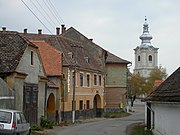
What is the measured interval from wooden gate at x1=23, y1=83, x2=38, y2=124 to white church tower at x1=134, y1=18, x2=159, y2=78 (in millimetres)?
102271

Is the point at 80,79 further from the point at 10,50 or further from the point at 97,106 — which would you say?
the point at 10,50

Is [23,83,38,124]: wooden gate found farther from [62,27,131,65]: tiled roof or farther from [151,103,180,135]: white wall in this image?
[62,27,131,65]: tiled roof

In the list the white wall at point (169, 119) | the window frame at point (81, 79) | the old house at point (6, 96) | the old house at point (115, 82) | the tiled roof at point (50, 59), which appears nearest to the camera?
the white wall at point (169, 119)

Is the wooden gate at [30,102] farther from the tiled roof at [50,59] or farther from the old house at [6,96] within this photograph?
the tiled roof at [50,59]

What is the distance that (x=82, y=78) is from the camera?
53.3 m

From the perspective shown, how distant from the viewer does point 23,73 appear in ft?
101

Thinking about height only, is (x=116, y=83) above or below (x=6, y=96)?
above

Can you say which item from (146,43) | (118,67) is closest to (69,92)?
(118,67)

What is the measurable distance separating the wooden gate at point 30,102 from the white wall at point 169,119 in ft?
34.3

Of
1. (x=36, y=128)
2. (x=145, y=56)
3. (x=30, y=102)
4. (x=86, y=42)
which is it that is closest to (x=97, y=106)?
(x=86, y=42)

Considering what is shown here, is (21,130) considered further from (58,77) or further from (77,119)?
(77,119)

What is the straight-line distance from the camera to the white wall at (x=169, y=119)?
18722 millimetres

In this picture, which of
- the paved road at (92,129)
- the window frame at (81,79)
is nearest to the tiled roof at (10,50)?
the paved road at (92,129)

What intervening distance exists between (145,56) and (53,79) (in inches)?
3748
